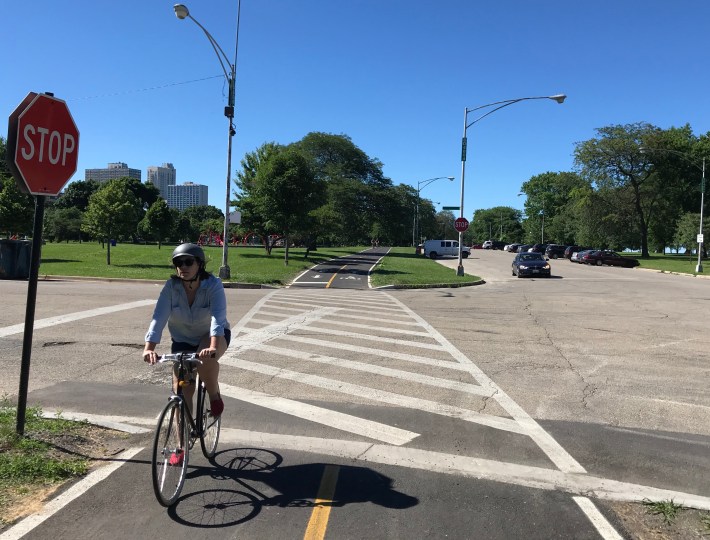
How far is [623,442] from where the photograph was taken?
5133mm

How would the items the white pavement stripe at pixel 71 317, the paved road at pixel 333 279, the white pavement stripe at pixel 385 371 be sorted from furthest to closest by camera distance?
the paved road at pixel 333 279, the white pavement stripe at pixel 71 317, the white pavement stripe at pixel 385 371

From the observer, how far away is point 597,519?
3600 millimetres

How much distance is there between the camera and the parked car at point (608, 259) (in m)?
49.7

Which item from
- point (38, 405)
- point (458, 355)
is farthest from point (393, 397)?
point (38, 405)

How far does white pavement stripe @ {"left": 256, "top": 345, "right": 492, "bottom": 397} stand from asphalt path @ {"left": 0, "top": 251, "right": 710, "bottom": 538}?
0.05 meters

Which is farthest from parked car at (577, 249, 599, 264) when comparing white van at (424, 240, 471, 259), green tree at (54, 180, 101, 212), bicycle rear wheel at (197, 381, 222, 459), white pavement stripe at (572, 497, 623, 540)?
green tree at (54, 180, 101, 212)

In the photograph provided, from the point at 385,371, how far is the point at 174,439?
13.9 ft

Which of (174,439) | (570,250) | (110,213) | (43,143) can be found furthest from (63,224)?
(174,439)

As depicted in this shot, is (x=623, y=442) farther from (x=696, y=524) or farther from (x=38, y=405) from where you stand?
(x=38, y=405)

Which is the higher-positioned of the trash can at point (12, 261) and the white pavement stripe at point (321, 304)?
the trash can at point (12, 261)

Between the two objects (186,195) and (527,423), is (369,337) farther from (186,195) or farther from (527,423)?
(186,195)

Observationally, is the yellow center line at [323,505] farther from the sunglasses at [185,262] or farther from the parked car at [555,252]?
the parked car at [555,252]

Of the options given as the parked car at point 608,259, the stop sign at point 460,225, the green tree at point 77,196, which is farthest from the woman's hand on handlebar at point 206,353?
the green tree at point 77,196

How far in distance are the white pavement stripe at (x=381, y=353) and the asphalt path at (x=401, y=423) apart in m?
0.06
